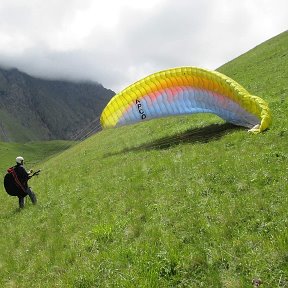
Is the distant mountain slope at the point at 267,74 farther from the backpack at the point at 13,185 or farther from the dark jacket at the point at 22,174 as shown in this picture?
the backpack at the point at 13,185

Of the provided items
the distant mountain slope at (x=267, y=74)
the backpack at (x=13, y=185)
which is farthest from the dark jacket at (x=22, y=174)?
the distant mountain slope at (x=267, y=74)

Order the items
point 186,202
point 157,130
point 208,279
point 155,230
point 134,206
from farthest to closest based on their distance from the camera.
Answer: point 157,130 → point 134,206 → point 186,202 → point 155,230 → point 208,279

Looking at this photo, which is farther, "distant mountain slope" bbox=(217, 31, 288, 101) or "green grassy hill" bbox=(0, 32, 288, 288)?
"distant mountain slope" bbox=(217, 31, 288, 101)

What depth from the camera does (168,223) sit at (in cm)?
1160

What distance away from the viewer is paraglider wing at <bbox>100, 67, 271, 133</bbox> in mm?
20792

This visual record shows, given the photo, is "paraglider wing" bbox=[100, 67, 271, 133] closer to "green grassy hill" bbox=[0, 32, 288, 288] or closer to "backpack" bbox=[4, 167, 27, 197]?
"green grassy hill" bbox=[0, 32, 288, 288]

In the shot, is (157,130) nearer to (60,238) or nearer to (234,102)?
(234,102)

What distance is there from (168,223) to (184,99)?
12.8m

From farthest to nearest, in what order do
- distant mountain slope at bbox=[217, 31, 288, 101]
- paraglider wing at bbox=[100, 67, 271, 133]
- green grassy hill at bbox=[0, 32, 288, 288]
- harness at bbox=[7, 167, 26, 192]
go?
1. distant mountain slope at bbox=[217, 31, 288, 101]
2. paraglider wing at bbox=[100, 67, 271, 133]
3. harness at bbox=[7, 167, 26, 192]
4. green grassy hill at bbox=[0, 32, 288, 288]

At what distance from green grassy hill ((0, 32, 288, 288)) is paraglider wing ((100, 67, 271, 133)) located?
124 cm

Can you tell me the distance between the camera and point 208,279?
28.4 ft

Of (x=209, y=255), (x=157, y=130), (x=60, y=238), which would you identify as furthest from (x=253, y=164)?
(x=157, y=130)

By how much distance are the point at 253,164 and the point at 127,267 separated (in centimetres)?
604

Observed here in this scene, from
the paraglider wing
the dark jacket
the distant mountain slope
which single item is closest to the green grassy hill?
the dark jacket
